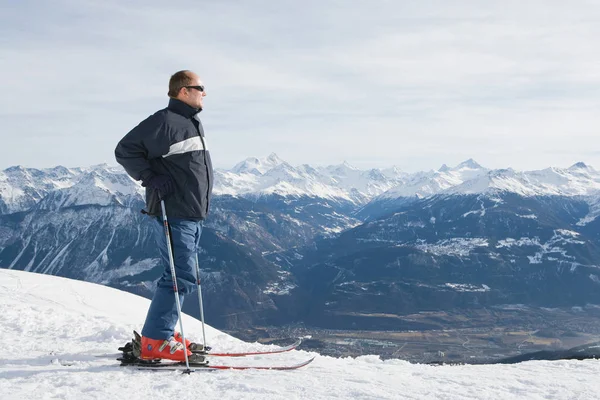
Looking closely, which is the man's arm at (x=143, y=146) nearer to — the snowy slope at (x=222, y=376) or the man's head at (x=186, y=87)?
the man's head at (x=186, y=87)

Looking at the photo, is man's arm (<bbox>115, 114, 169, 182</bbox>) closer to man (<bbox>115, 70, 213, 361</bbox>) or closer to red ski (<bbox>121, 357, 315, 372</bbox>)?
man (<bbox>115, 70, 213, 361</bbox>)

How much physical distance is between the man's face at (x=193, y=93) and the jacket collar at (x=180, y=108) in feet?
0.21

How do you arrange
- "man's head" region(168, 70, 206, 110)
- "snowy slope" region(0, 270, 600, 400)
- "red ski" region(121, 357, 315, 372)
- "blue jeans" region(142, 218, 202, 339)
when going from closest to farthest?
"snowy slope" region(0, 270, 600, 400), "red ski" region(121, 357, 315, 372), "blue jeans" region(142, 218, 202, 339), "man's head" region(168, 70, 206, 110)

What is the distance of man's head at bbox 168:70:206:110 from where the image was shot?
753cm

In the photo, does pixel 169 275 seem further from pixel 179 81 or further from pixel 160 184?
pixel 179 81

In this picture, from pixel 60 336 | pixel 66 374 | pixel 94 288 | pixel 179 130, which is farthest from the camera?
pixel 94 288

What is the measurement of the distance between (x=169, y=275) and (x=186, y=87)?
279cm

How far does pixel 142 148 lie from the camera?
710 centimetres

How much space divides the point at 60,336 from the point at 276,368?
4.65 metres

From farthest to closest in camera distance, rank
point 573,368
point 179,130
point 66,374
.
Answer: point 573,368, point 179,130, point 66,374

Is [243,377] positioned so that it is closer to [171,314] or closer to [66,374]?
[171,314]

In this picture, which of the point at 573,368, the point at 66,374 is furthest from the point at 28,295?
the point at 573,368

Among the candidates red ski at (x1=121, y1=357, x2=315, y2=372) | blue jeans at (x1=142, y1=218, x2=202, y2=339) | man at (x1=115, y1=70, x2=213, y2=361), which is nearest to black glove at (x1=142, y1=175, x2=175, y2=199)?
man at (x1=115, y1=70, x2=213, y2=361)

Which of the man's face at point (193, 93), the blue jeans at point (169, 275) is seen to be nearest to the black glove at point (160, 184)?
the blue jeans at point (169, 275)
